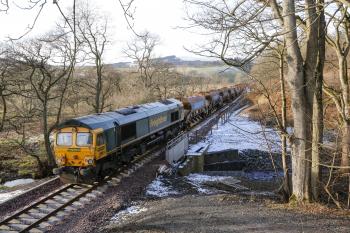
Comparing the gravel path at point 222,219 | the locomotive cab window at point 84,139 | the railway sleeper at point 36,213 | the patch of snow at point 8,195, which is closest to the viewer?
the gravel path at point 222,219

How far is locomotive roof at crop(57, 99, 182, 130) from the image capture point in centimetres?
1625

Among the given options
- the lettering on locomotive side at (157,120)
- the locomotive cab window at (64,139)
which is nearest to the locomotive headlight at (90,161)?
the locomotive cab window at (64,139)

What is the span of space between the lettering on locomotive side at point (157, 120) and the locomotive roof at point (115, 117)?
14.1 inches

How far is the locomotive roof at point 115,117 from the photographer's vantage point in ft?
53.3

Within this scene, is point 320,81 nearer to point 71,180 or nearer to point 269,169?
point 71,180

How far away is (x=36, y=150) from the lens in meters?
29.7

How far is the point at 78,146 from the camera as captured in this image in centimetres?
1620

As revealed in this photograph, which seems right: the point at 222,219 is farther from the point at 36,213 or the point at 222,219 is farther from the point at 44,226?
the point at 36,213

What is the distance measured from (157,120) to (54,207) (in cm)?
1099

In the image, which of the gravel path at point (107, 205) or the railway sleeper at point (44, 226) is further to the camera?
the gravel path at point (107, 205)

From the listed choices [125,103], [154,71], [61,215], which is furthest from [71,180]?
[154,71]

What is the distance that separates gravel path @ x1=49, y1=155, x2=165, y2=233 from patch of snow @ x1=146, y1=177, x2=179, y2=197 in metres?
0.26

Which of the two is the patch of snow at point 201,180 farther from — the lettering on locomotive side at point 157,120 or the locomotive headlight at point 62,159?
the locomotive headlight at point 62,159

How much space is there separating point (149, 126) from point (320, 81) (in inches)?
457
